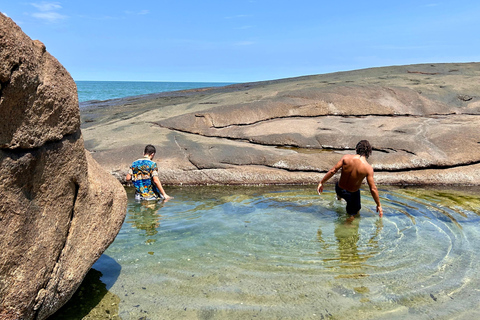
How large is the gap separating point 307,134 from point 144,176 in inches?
191

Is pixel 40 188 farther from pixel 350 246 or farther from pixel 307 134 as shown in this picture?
pixel 307 134

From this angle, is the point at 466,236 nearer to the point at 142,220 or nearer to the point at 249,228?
the point at 249,228

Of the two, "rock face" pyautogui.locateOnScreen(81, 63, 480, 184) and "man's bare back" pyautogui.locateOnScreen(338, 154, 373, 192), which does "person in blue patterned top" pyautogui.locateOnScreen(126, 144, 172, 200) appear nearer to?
"rock face" pyautogui.locateOnScreen(81, 63, 480, 184)

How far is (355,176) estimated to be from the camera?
6.57 m

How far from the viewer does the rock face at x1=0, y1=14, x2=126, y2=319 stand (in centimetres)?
262

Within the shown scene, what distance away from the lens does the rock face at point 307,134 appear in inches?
369

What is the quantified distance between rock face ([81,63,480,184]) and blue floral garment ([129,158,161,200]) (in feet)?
5.05

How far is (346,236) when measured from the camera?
583 centimetres

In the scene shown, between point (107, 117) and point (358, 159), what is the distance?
11.1 meters

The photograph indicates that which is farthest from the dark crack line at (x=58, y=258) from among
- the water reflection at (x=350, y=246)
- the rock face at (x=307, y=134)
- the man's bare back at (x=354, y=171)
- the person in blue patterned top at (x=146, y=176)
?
the rock face at (x=307, y=134)

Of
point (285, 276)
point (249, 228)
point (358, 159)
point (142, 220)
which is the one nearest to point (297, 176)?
point (358, 159)

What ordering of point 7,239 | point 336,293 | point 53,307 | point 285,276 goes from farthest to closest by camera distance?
A: point 285,276 < point 336,293 < point 53,307 < point 7,239

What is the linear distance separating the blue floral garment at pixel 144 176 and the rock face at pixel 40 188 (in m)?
4.07

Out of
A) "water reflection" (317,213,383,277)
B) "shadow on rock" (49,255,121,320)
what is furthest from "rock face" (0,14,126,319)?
"water reflection" (317,213,383,277)
